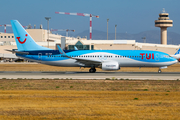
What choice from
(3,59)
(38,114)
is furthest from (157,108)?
(3,59)

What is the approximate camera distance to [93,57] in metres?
47.3

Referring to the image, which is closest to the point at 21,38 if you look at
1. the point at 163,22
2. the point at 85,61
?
the point at 85,61

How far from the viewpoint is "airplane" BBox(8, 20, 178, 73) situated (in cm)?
4609

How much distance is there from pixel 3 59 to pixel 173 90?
358 ft

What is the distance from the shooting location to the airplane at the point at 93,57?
46.1 metres

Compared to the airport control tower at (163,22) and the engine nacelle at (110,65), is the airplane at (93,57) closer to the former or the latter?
the engine nacelle at (110,65)

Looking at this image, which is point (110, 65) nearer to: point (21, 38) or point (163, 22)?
point (21, 38)

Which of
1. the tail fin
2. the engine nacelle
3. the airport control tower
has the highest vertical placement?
the airport control tower

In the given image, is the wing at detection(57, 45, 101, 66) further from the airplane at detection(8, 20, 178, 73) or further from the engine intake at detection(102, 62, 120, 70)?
the engine intake at detection(102, 62, 120, 70)

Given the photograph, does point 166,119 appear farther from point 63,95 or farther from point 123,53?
point 123,53

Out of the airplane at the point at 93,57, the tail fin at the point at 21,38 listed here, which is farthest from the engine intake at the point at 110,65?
the tail fin at the point at 21,38

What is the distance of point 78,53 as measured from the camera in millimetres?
48250

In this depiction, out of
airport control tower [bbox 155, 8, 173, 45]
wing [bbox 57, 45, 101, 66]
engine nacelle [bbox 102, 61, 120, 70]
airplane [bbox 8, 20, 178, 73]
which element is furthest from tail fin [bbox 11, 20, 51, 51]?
airport control tower [bbox 155, 8, 173, 45]

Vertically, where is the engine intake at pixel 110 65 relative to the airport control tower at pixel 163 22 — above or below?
below
